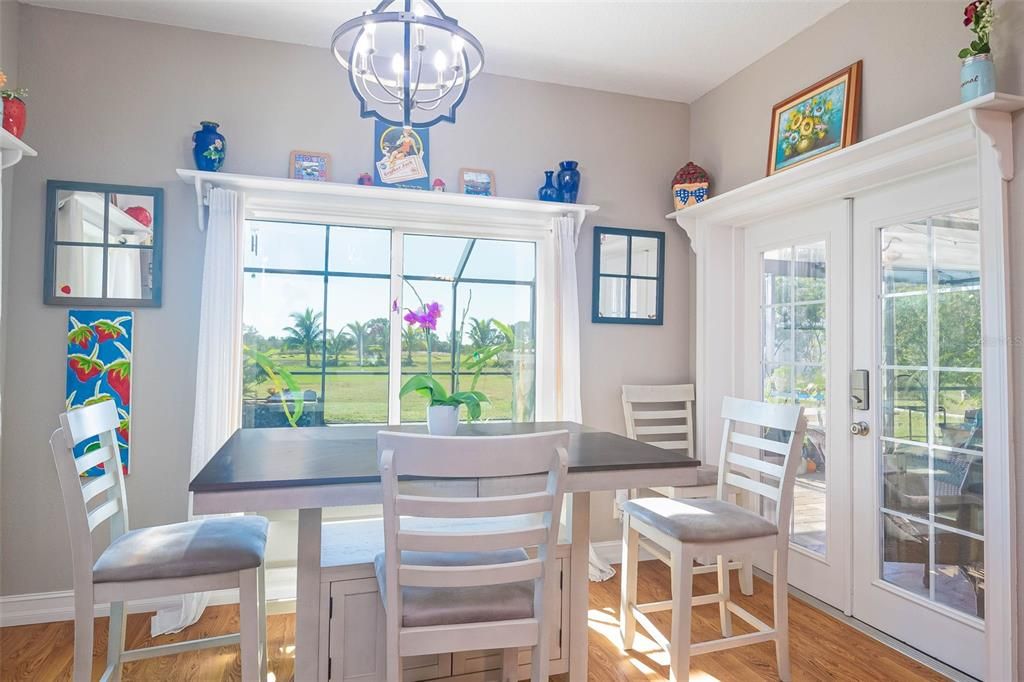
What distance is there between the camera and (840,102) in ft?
8.60

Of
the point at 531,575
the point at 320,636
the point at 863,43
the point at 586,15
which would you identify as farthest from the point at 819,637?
the point at 586,15

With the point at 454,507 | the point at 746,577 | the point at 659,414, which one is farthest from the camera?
the point at 659,414

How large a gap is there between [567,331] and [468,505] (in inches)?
77.5

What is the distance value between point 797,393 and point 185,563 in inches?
110

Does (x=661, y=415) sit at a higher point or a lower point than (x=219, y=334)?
lower

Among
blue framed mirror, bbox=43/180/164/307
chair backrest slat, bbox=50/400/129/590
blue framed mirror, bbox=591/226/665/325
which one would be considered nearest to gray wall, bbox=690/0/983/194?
A: blue framed mirror, bbox=591/226/665/325

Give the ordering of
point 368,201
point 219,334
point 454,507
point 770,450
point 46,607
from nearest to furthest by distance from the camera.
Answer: point 454,507, point 770,450, point 46,607, point 219,334, point 368,201

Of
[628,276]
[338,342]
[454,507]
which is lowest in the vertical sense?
[454,507]

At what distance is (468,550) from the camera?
1.44 m

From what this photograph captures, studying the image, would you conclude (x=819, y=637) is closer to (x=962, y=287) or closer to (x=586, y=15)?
(x=962, y=287)

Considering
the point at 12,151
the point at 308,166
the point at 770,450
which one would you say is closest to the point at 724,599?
the point at 770,450

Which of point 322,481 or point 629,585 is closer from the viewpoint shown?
point 322,481

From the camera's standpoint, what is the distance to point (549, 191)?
327 centimetres

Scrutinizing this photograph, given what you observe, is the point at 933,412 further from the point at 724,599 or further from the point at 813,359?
the point at 724,599
